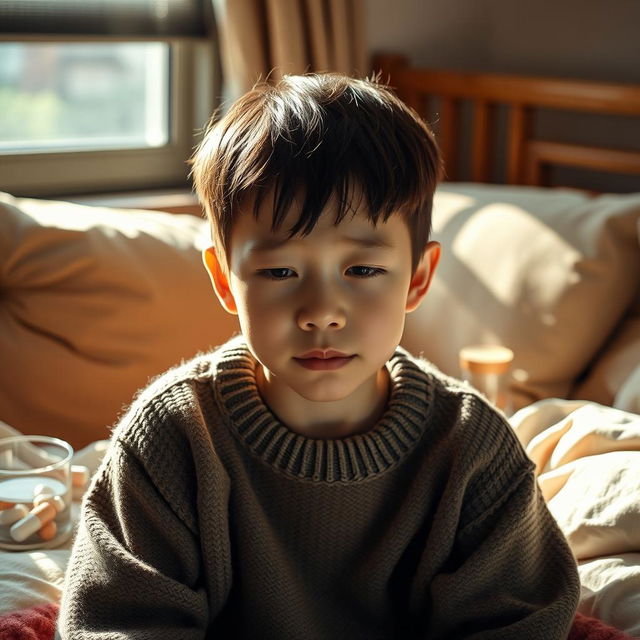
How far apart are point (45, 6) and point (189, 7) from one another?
13.9 inches

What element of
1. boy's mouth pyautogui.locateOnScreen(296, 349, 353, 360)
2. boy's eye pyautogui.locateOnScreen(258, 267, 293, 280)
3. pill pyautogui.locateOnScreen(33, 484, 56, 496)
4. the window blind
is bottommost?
pill pyautogui.locateOnScreen(33, 484, 56, 496)

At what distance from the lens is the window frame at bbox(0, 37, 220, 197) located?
2.33 m

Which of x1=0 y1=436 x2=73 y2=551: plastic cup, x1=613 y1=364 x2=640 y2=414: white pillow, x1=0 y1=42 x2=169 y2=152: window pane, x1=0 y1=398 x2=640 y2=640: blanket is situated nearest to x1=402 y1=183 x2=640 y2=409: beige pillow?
x1=613 y1=364 x2=640 y2=414: white pillow

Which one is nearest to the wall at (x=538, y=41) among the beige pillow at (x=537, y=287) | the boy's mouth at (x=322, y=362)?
the beige pillow at (x=537, y=287)

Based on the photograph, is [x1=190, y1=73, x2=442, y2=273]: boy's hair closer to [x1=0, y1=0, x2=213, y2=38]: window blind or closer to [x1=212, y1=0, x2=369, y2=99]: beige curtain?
[x1=212, y1=0, x2=369, y2=99]: beige curtain

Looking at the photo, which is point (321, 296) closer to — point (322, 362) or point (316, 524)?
point (322, 362)

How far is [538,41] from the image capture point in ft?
7.61

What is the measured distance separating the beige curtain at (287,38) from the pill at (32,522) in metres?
1.11

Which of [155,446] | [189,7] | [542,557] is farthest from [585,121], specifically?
[155,446]

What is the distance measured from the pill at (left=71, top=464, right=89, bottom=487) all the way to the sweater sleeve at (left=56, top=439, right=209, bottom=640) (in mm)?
306

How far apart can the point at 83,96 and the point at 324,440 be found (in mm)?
1570

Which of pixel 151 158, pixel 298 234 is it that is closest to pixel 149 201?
pixel 151 158

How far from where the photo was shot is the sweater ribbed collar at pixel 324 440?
1.10 m

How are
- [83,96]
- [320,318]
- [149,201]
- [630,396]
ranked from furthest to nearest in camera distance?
1. [83,96]
2. [149,201]
3. [630,396]
4. [320,318]
